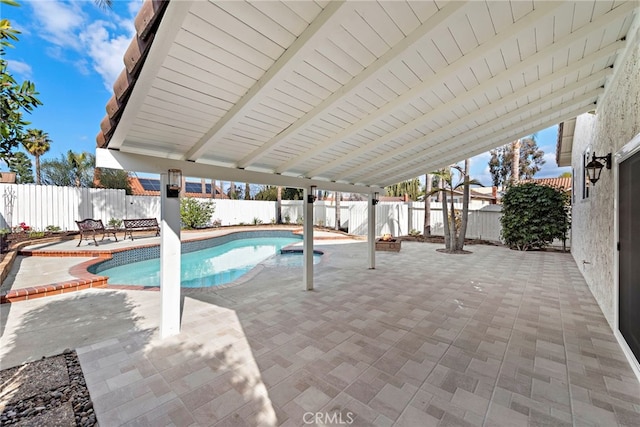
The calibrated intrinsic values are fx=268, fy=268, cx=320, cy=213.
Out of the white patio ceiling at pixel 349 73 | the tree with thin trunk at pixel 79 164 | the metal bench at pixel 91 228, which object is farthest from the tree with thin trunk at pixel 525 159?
the tree with thin trunk at pixel 79 164

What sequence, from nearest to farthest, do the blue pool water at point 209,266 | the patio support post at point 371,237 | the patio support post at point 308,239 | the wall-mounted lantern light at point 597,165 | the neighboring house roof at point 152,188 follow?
1. the wall-mounted lantern light at point 597,165
2. the patio support post at point 308,239
3. the patio support post at point 371,237
4. the blue pool water at point 209,266
5. the neighboring house roof at point 152,188

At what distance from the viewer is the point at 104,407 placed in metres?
2.52

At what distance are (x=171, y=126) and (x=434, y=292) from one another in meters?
5.85

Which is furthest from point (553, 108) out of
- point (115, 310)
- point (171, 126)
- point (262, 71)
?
point (115, 310)

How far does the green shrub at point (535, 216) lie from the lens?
11.3 metres

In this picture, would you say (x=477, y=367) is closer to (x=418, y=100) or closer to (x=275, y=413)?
(x=275, y=413)

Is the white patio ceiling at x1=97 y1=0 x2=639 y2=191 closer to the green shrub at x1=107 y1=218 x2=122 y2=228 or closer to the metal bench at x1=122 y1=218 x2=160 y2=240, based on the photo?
the metal bench at x1=122 y1=218 x2=160 y2=240

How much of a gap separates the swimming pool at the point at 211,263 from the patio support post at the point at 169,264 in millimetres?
3433

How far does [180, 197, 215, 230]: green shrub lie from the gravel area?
15113 mm

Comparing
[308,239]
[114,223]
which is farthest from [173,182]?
[114,223]

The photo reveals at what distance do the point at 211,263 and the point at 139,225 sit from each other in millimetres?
5057

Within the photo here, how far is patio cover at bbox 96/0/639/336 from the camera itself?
2240 millimetres

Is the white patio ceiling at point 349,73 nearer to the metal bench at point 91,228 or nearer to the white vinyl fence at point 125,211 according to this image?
the metal bench at point 91,228

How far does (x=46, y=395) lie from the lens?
2684 millimetres
